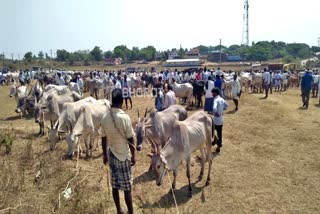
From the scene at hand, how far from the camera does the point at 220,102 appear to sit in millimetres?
10047

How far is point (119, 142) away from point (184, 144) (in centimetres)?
236

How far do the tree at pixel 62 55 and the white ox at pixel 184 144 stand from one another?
85185 millimetres

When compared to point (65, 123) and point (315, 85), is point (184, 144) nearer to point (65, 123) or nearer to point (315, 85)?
point (65, 123)

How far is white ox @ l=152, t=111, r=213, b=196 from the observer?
6787mm

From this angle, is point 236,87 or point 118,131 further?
point 236,87

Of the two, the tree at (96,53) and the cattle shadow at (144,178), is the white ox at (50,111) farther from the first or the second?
the tree at (96,53)

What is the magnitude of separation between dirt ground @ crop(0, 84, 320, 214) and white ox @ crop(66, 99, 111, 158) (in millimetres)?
A: 510

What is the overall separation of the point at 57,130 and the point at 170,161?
4.40m

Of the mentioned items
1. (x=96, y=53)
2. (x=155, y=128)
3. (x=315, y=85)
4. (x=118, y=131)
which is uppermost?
(x=96, y=53)

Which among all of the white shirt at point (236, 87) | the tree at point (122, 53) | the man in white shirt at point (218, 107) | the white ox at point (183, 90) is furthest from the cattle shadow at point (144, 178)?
the tree at point (122, 53)

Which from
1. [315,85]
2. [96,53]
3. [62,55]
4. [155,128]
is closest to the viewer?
[155,128]

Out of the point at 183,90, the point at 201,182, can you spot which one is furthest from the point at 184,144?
the point at 183,90

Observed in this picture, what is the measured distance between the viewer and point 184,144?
24.5 feet

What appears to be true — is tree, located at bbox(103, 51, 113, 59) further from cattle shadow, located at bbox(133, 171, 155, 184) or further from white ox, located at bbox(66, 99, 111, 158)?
cattle shadow, located at bbox(133, 171, 155, 184)
